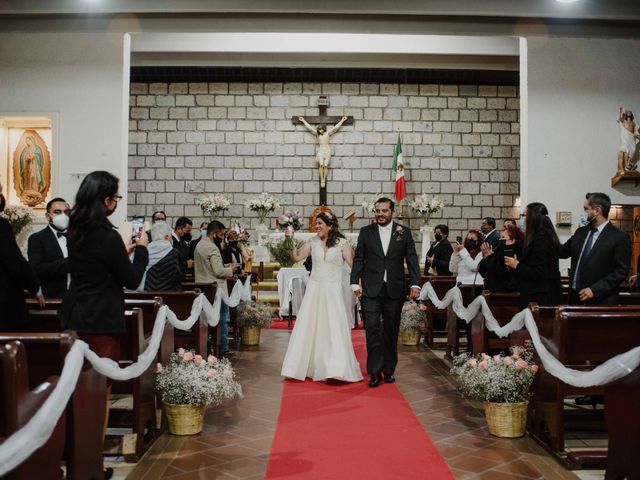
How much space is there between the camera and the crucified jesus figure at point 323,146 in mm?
14023

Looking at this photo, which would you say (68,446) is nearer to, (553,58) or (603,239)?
(603,239)

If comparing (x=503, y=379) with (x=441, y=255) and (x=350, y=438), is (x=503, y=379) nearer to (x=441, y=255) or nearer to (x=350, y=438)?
(x=350, y=438)

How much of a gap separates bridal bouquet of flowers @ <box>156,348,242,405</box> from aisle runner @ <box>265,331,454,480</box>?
0.50m

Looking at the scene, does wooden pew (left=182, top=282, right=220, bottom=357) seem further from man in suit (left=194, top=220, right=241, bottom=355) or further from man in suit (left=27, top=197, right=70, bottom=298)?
man in suit (left=27, top=197, right=70, bottom=298)

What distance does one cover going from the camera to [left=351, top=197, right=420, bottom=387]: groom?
575 cm

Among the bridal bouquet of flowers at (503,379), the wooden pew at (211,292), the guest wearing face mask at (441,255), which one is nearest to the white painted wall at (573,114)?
the guest wearing face mask at (441,255)

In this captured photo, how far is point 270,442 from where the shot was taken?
409 cm

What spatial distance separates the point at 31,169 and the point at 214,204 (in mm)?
3445

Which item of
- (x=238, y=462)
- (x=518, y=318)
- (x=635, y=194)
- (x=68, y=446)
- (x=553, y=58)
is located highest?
(x=553, y=58)

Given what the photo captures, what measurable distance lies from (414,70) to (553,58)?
384 cm

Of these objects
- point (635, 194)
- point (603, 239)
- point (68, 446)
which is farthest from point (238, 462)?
point (635, 194)

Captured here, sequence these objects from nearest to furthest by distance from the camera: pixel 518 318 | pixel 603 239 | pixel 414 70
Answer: pixel 518 318, pixel 603 239, pixel 414 70

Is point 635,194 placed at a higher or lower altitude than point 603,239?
higher

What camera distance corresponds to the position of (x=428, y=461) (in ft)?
12.2
